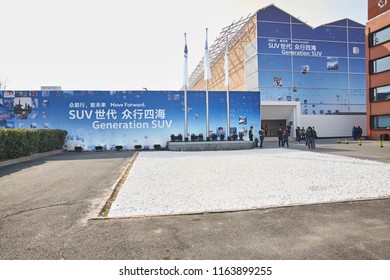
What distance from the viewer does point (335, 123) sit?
1426 inches

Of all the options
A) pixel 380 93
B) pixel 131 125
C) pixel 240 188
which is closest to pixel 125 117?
pixel 131 125

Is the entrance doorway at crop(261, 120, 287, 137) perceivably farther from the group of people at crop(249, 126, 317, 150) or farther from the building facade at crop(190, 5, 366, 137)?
the group of people at crop(249, 126, 317, 150)

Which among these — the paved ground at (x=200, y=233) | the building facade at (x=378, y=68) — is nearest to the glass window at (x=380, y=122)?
the building facade at (x=378, y=68)

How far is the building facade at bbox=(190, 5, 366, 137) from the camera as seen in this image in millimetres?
35906

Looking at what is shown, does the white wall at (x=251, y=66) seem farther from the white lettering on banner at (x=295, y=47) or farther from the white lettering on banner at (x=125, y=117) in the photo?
the white lettering on banner at (x=125, y=117)

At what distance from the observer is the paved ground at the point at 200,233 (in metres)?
3.44

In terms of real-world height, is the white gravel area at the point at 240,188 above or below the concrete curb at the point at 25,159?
below

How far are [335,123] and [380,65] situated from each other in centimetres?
956

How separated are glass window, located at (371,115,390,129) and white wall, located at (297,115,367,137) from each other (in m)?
6.50

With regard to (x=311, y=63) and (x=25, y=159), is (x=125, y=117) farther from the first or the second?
(x=311, y=63)

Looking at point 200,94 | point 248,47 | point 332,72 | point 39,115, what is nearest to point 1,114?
point 39,115

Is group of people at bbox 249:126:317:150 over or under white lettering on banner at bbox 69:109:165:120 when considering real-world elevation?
under

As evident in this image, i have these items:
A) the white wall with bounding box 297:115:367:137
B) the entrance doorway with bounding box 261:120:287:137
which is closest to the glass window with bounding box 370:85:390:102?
the white wall with bounding box 297:115:367:137

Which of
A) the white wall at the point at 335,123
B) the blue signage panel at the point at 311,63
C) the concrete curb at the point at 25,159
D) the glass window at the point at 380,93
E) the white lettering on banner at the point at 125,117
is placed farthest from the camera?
the blue signage panel at the point at 311,63
